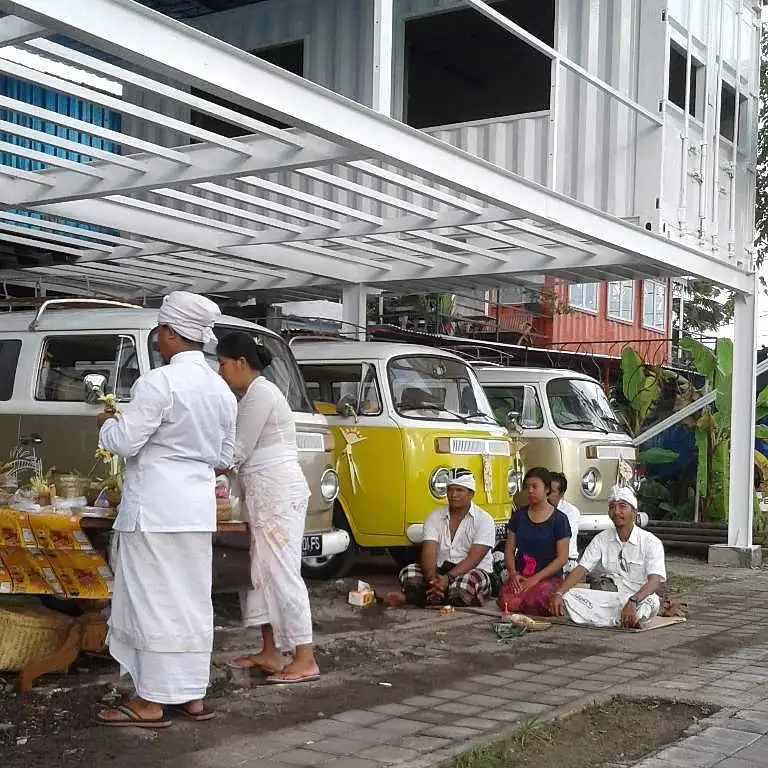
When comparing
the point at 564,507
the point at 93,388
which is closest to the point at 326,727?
the point at 93,388

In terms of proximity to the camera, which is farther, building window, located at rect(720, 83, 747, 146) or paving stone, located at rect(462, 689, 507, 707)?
building window, located at rect(720, 83, 747, 146)

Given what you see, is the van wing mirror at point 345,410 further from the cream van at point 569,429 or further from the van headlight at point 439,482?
the cream van at point 569,429

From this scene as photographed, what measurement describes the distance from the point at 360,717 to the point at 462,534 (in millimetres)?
3375

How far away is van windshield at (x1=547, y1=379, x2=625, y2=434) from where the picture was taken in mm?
11695

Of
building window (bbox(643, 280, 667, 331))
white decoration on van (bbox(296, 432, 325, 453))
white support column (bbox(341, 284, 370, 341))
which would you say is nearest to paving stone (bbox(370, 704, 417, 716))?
white decoration on van (bbox(296, 432, 325, 453))

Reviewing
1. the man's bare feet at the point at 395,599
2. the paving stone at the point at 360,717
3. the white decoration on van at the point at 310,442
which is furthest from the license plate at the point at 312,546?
the paving stone at the point at 360,717

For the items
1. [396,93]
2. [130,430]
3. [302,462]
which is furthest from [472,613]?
[396,93]

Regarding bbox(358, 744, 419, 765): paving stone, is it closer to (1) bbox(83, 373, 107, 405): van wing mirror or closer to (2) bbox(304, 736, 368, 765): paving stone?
(2) bbox(304, 736, 368, 765): paving stone

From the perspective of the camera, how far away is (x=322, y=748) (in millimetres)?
4859

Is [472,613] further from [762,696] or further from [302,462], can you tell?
[762,696]

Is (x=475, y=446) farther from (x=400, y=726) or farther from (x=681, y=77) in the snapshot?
(x=681, y=77)

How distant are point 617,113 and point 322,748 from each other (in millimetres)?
6961

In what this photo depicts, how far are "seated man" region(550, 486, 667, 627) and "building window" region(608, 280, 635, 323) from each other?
1941cm

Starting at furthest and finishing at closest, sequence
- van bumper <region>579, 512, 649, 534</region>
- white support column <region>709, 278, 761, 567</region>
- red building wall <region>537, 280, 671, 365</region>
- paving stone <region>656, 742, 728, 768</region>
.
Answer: red building wall <region>537, 280, 671, 365</region>
white support column <region>709, 278, 761, 567</region>
van bumper <region>579, 512, 649, 534</region>
paving stone <region>656, 742, 728, 768</region>
